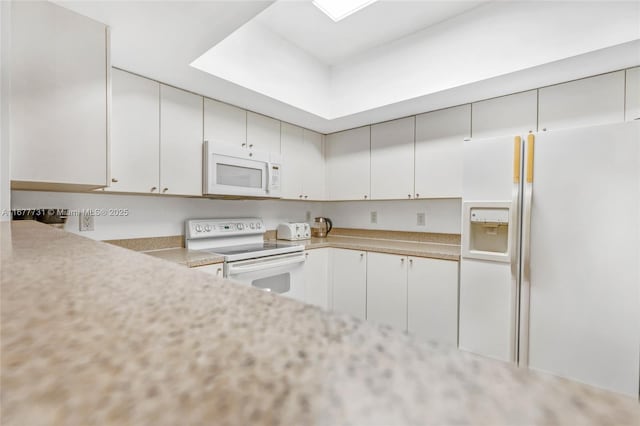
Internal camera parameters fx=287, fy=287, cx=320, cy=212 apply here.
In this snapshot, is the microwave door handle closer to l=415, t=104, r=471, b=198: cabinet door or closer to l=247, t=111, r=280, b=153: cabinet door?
l=247, t=111, r=280, b=153: cabinet door

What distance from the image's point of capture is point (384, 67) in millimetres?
2471

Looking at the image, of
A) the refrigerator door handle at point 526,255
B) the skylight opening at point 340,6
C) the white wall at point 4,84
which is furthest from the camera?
the skylight opening at point 340,6

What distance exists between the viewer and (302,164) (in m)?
3.12

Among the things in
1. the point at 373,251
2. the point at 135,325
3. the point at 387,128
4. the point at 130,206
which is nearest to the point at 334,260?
the point at 373,251

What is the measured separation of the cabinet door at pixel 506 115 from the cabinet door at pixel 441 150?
0.26 ft

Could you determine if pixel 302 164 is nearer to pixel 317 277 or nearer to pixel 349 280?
pixel 317 277

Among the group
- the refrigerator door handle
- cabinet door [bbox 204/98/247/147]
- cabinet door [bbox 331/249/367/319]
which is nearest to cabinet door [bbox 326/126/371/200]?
cabinet door [bbox 331/249/367/319]

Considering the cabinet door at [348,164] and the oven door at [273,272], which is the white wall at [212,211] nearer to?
the cabinet door at [348,164]

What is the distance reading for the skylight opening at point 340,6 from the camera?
2.03 meters

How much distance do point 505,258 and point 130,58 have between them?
8.62 feet

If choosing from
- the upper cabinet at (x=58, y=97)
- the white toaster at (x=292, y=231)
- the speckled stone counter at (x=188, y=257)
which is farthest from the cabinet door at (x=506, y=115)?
the upper cabinet at (x=58, y=97)

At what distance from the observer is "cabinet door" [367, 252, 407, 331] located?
2418mm

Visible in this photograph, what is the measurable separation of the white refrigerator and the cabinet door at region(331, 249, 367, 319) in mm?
892

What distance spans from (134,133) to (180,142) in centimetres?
30
